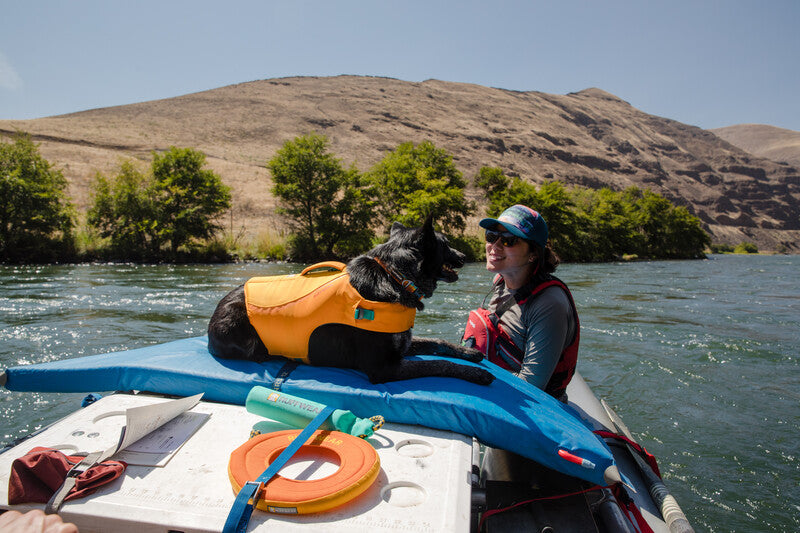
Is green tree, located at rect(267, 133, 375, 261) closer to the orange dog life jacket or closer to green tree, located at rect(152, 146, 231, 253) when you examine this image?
green tree, located at rect(152, 146, 231, 253)

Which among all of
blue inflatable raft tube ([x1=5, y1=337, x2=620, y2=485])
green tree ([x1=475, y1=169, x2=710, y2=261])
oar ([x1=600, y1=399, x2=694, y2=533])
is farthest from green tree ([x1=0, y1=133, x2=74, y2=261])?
green tree ([x1=475, y1=169, x2=710, y2=261])

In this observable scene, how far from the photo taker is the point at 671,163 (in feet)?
546

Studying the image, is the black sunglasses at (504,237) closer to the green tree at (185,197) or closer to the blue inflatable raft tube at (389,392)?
the blue inflatable raft tube at (389,392)

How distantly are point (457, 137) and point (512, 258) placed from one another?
5223 inches

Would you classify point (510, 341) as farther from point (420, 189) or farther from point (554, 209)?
point (554, 209)

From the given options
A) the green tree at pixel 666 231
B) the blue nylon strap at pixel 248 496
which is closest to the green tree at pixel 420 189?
the green tree at pixel 666 231

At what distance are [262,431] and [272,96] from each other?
487ft

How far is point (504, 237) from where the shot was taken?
3.42 m

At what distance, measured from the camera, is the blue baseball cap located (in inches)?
131

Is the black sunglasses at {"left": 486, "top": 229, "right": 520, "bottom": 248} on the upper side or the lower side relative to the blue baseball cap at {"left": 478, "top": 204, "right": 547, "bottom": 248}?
lower

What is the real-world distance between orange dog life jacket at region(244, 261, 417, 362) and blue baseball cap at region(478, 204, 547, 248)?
0.96 metres

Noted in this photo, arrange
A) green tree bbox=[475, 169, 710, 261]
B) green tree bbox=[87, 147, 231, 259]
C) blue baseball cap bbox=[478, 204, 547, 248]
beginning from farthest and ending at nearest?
green tree bbox=[475, 169, 710, 261], green tree bbox=[87, 147, 231, 259], blue baseball cap bbox=[478, 204, 547, 248]

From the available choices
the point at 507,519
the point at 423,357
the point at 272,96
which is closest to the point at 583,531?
the point at 507,519

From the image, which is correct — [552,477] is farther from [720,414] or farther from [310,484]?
[720,414]
